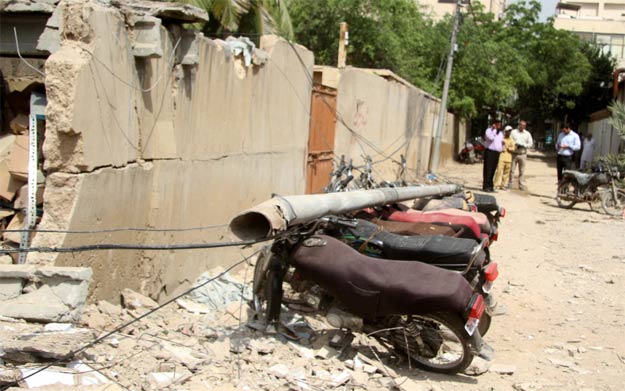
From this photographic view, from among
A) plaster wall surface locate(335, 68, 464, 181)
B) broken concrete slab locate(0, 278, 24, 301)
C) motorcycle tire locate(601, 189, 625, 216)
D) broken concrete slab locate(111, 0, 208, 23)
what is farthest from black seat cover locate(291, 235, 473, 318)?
motorcycle tire locate(601, 189, 625, 216)

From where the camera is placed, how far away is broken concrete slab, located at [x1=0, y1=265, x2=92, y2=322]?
4.32 metres

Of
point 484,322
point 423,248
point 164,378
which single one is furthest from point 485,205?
point 164,378

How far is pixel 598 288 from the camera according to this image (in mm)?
7980

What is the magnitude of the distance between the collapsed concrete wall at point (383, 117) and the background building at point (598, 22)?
24.3 m

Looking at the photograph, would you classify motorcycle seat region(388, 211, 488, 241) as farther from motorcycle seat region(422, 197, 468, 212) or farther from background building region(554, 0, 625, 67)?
background building region(554, 0, 625, 67)

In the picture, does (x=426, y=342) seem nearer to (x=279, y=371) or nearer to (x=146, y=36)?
(x=279, y=371)

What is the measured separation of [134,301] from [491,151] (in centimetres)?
1272

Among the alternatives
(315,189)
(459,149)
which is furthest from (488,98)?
(315,189)

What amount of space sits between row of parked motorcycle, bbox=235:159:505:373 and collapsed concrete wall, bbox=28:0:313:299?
3.60ft

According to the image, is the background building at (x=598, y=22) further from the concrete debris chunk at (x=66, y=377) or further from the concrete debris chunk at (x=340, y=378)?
the concrete debris chunk at (x=66, y=377)

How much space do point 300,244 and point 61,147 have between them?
183 cm

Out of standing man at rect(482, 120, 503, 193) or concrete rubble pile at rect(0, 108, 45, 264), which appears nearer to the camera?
concrete rubble pile at rect(0, 108, 45, 264)

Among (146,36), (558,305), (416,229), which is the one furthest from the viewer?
(558,305)

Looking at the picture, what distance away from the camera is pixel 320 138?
1077 cm
